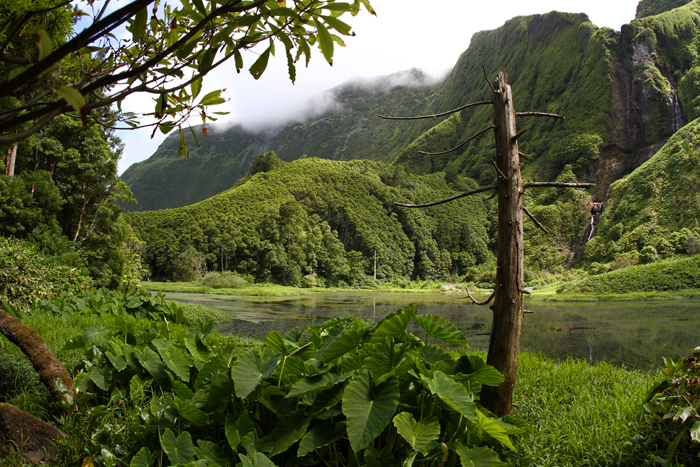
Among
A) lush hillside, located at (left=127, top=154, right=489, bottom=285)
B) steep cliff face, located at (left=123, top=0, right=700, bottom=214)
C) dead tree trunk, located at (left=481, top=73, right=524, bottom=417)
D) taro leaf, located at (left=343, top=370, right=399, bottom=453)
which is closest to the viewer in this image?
taro leaf, located at (left=343, top=370, right=399, bottom=453)

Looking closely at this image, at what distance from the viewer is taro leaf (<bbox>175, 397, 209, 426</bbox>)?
1.72m

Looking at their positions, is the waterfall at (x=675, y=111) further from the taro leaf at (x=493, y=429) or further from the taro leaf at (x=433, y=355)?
the taro leaf at (x=493, y=429)

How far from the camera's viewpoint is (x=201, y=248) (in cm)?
3534

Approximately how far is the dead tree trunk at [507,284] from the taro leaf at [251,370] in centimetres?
123

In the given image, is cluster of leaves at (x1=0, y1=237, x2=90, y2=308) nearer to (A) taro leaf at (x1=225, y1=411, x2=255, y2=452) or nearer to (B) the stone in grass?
(B) the stone in grass

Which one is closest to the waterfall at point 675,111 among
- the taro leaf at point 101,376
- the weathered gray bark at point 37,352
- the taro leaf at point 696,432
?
the taro leaf at point 696,432

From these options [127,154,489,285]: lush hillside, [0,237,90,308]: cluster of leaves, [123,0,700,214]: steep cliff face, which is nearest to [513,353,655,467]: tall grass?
[0,237,90,308]: cluster of leaves

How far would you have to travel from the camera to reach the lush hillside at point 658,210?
2358 centimetres

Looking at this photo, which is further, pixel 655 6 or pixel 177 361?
pixel 655 6

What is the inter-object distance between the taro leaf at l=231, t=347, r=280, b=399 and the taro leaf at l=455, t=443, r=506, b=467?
0.86 metres

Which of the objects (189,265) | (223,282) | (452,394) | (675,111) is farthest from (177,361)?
(675,111)

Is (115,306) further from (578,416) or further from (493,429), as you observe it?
(578,416)

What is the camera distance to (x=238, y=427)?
1.63 m

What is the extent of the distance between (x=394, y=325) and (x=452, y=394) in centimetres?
40
